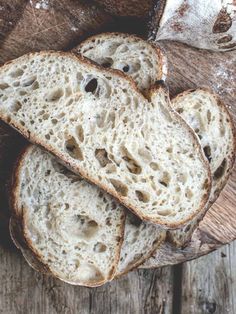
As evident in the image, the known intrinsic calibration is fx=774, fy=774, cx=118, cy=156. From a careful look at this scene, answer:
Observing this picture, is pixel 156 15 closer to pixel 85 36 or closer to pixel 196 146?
pixel 85 36

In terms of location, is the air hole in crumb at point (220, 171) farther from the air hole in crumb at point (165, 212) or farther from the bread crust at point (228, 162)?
the air hole in crumb at point (165, 212)

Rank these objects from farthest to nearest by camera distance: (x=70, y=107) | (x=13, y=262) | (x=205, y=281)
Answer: (x=205, y=281) → (x=13, y=262) → (x=70, y=107)

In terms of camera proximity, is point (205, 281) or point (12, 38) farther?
point (205, 281)

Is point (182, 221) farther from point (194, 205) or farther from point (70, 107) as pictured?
point (70, 107)

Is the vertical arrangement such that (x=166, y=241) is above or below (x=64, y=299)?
above

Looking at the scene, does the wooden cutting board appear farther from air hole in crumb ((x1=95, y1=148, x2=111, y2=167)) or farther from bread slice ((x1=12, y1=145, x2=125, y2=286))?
air hole in crumb ((x1=95, y1=148, x2=111, y2=167))

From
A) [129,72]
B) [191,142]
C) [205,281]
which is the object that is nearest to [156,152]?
[191,142]

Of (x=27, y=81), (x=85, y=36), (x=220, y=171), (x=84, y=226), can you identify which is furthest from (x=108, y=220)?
(x=85, y=36)
